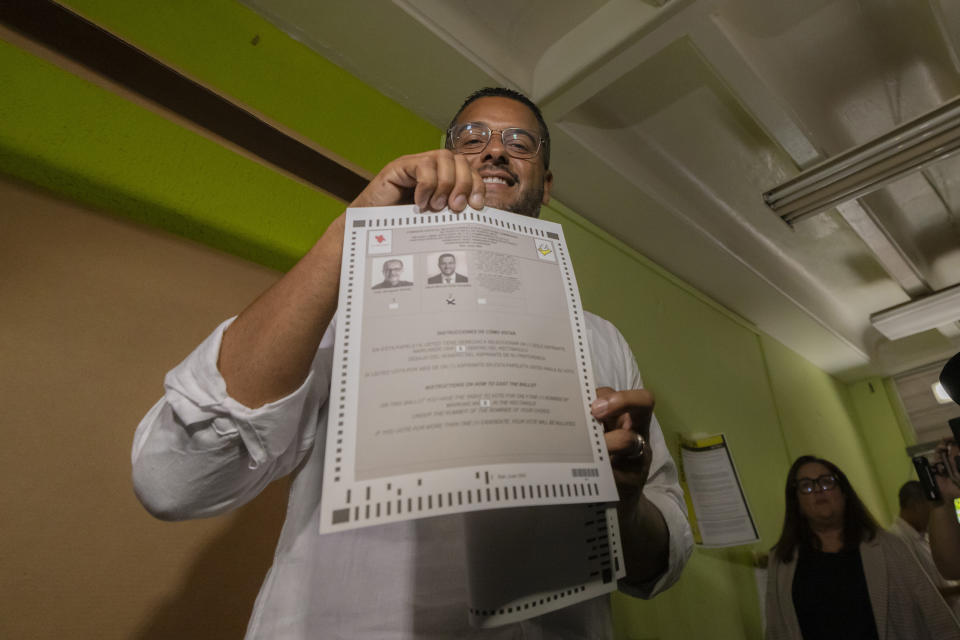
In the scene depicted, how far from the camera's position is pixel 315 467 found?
2.08ft

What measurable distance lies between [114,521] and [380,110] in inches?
48.4

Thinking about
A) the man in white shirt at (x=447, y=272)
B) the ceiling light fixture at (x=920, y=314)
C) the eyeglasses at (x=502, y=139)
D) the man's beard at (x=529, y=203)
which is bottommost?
the man in white shirt at (x=447, y=272)

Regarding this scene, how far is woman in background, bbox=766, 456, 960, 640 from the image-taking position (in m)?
1.51

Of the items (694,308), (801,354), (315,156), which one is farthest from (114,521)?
(801,354)

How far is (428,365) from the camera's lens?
0.45 metres

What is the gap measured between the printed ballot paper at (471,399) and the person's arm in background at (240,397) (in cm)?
5

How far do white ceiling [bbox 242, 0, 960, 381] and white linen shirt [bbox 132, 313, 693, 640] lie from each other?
117 centimetres

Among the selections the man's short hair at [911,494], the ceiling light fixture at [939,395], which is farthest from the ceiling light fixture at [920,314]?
the ceiling light fixture at [939,395]

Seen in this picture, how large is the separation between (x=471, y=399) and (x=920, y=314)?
3.68 m

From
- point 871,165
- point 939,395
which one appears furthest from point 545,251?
point 939,395

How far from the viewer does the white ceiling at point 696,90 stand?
1400mm

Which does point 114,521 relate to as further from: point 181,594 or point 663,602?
point 663,602

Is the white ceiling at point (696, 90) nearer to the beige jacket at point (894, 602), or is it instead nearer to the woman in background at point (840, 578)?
the woman in background at point (840, 578)

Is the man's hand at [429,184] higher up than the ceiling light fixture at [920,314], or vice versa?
the ceiling light fixture at [920,314]
